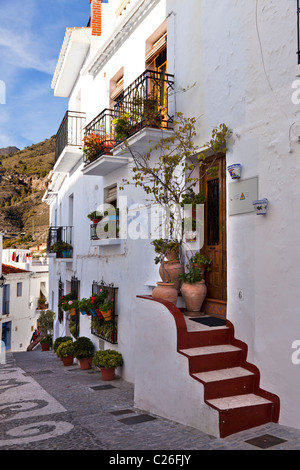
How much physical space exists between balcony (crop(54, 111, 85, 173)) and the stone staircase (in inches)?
328

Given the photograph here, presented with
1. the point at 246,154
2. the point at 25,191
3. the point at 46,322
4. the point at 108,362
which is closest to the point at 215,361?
the point at 246,154

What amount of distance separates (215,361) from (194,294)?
1.37 m

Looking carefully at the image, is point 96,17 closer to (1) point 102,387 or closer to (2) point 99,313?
(2) point 99,313

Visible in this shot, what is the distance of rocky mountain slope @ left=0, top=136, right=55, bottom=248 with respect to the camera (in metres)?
61.7

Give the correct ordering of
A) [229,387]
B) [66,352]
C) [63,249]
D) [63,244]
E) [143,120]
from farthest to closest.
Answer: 1. [63,244]
2. [63,249]
3. [66,352]
4. [143,120]
5. [229,387]

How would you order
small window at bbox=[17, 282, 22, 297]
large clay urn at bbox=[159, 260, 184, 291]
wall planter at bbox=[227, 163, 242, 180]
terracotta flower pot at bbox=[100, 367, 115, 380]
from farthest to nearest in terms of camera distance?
1. small window at bbox=[17, 282, 22, 297]
2. terracotta flower pot at bbox=[100, 367, 115, 380]
3. large clay urn at bbox=[159, 260, 184, 291]
4. wall planter at bbox=[227, 163, 242, 180]

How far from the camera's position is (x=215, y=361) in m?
5.42

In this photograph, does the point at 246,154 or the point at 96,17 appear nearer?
the point at 246,154

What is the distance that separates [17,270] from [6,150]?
260 feet

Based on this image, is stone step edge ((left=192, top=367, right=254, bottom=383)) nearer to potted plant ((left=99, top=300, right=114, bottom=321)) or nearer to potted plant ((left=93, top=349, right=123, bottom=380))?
potted plant ((left=93, top=349, right=123, bottom=380))

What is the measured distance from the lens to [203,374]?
5203 millimetres

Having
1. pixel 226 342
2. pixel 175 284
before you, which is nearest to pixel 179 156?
pixel 175 284

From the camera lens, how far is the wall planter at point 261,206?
5270 mm

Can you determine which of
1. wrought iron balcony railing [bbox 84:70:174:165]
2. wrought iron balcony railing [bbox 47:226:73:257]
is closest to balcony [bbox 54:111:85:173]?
wrought iron balcony railing [bbox 47:226:73:257]
